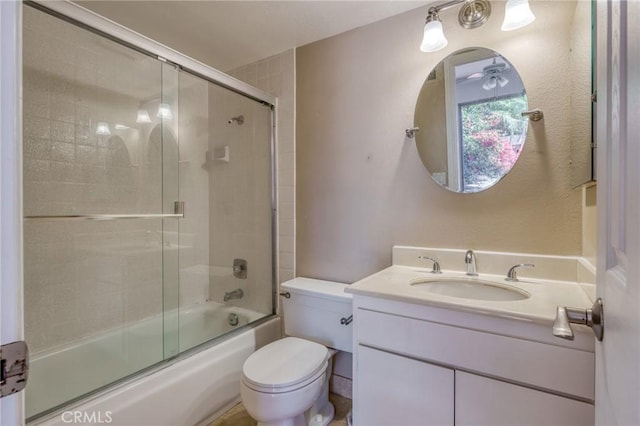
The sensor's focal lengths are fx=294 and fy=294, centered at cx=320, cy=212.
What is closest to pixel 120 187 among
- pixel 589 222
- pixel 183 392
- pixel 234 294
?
pixel 234 294

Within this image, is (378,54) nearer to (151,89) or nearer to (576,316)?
(151,89)

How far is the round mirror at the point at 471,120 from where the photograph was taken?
1.35 meters

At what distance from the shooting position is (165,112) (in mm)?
1797

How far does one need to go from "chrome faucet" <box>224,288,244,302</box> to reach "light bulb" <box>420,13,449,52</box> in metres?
1.88

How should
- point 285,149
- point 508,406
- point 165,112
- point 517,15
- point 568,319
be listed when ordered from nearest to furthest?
point 568,319 < point 508,406 < point 517,15 < point 165,112 < point 285,149

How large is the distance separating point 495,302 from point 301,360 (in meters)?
0.88

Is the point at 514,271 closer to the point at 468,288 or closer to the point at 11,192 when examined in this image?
the point at 468,288

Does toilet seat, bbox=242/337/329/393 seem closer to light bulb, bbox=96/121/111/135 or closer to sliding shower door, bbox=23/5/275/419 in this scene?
sliding shower door, bbox=23/5/275/419

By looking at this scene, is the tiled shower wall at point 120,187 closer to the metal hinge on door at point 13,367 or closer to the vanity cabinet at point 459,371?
the vanity cabinet at point 459,371

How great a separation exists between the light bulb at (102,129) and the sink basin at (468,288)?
190 cm

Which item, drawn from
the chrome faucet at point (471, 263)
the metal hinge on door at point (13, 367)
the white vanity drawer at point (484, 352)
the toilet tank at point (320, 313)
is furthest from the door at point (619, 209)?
the toilet tank at point (320, 313)

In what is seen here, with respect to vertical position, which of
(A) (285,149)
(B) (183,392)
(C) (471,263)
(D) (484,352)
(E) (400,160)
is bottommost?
(B) (183,392)

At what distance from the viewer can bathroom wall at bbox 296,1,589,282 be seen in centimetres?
127

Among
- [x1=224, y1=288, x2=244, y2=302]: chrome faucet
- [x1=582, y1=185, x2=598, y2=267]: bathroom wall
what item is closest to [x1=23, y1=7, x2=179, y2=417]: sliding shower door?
[x1=224, y1=288, x2=244, y2=302]: chrome faucet
